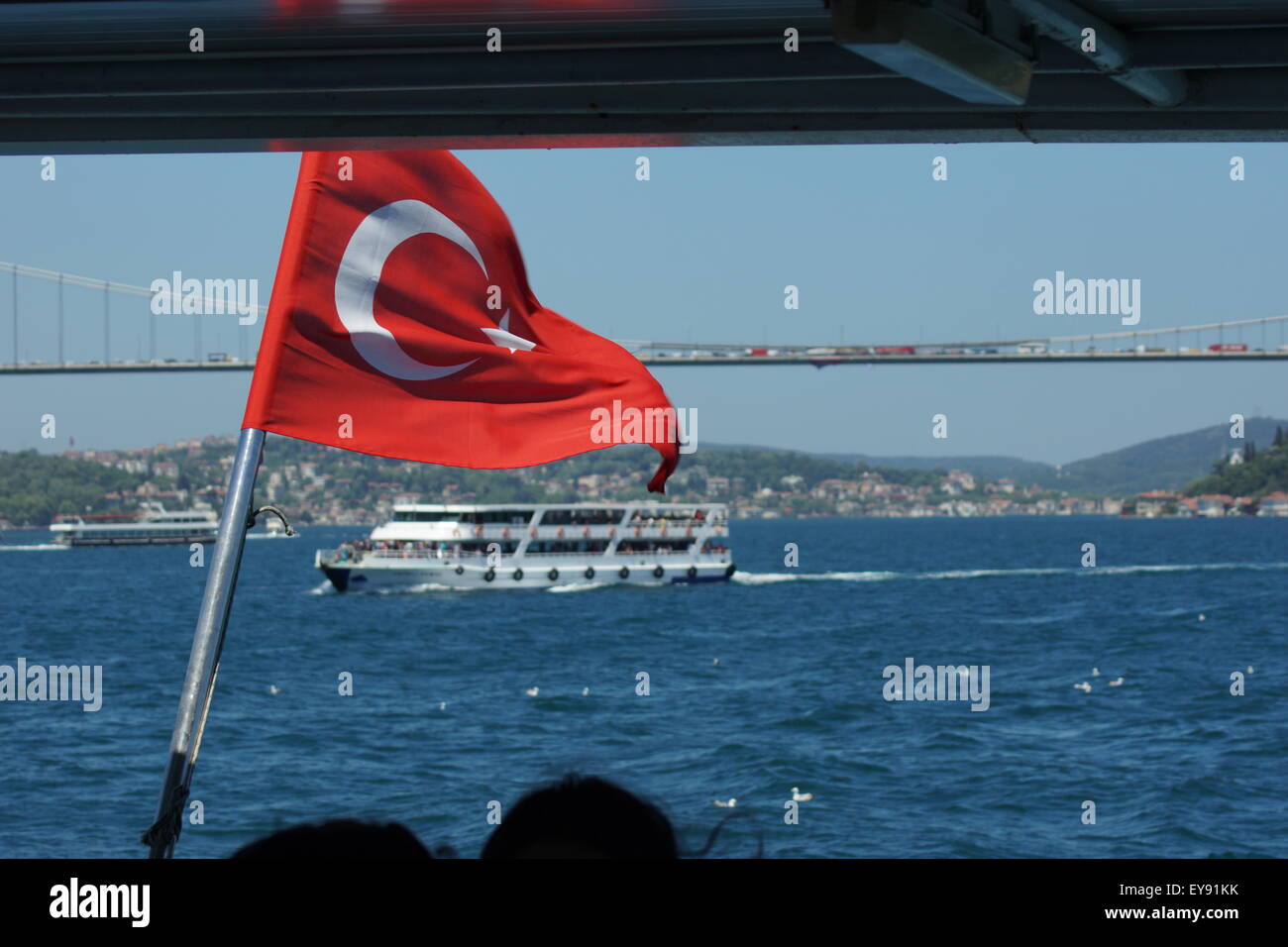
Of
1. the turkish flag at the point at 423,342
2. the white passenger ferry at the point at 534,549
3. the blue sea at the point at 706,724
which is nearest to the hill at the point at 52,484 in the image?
the white passenger ferry at the point at 534,549

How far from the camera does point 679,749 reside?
2589cm

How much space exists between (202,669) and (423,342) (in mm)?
2074

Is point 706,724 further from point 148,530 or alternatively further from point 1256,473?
point 1256,473

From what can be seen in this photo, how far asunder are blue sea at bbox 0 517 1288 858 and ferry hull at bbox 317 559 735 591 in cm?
512

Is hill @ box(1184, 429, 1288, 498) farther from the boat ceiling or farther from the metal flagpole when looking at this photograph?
the metal flagpole

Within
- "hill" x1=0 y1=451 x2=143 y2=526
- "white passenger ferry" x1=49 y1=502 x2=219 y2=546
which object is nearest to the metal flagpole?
"white passenger ferry" x1=49 y1=502 x2=219 y2=546

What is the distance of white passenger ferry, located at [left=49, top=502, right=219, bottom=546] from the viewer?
156 m

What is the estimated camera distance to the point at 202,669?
4195 millimetres

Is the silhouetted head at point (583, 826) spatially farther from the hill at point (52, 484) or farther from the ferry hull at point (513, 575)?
the hill at point (52, 484)

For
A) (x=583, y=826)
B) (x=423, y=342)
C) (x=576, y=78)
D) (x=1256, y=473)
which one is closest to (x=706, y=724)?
(x=423, y=342)

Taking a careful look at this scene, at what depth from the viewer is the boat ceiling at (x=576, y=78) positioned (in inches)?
145

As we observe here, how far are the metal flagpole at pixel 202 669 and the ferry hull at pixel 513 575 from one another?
2594 inches
